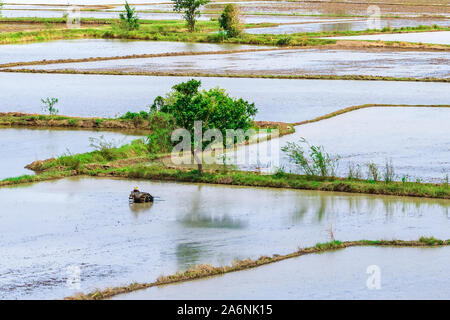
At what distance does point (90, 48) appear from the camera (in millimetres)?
34906

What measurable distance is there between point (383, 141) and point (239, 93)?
21.6 feet

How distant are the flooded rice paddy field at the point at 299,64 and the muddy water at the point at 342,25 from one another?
721 cm

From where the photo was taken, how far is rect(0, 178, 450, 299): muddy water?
29.3 ft

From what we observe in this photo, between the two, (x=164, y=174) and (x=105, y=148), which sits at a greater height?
(x=105, y=148)

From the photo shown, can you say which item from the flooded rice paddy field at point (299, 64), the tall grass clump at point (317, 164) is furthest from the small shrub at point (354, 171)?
the flooded rice paddy field at point (299, 64)

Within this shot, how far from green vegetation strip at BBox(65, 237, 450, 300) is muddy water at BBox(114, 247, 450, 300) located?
90mm

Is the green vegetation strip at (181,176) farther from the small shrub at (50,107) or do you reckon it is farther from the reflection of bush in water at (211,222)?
the small shrub at (50,107)

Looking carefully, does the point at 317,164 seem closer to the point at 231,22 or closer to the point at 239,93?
the point at 239,93

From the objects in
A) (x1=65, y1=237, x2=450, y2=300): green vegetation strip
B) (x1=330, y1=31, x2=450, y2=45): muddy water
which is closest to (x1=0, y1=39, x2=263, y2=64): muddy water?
(x1=330, y1=31, x2=450, y2=45): muddy water

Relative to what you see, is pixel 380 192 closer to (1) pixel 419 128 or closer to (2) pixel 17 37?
(1) pixel 419 128

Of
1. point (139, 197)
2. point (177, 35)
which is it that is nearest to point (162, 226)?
point (139, 197)

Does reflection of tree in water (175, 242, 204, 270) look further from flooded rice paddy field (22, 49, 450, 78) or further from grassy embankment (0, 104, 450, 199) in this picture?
flooded rice paddy field (22, 49, 450, 78)

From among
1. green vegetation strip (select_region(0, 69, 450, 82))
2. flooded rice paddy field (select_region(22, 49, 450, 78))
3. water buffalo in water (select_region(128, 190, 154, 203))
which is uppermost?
flooded rice paddy field (select_region(22, 49, 450, 78))

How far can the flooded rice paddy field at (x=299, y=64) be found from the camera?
26.1 meters
